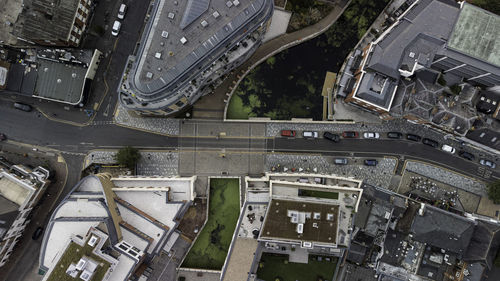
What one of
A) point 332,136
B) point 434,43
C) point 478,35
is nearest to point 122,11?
point 332,136

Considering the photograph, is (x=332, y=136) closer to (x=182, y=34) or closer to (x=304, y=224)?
(x=304, y=224)

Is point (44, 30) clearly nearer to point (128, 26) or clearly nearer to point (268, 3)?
point (128, 26)

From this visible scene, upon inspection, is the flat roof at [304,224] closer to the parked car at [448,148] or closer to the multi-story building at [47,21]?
the parked car at [448,148]

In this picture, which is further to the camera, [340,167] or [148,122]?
[340,167]

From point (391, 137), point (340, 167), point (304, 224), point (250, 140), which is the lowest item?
point (304, 224)

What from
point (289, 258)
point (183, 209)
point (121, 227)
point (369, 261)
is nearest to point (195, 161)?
point (183, 209)

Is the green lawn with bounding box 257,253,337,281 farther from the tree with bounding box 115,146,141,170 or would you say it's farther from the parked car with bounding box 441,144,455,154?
the parked car with bounding box 441,144,455,154

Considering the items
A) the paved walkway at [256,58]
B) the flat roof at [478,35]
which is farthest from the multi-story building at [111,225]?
the flat roof at [478,35]
